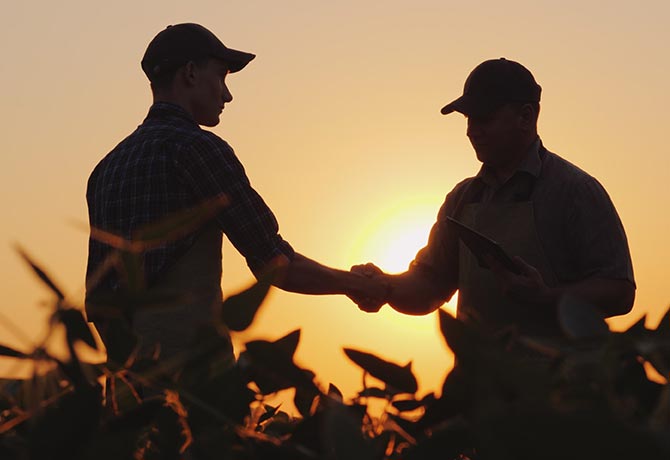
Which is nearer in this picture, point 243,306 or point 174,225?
point 174,225

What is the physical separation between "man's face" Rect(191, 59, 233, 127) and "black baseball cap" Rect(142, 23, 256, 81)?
5cm

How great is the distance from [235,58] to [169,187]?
813mm

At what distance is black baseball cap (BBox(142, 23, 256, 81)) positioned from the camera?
4.41 m

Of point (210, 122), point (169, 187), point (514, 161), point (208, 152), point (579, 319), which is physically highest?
point (514, 161)

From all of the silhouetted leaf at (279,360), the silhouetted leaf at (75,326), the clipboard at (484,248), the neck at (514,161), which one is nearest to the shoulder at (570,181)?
the neck at (514,161)

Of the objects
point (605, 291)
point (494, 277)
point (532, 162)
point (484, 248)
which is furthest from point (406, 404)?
point (532, 162)

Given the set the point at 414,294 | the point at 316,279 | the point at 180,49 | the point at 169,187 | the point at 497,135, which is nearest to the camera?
the point at 169,187

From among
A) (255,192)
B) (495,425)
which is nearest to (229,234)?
(255,192)

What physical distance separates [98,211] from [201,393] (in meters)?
3.50

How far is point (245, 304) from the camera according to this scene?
0.75 m

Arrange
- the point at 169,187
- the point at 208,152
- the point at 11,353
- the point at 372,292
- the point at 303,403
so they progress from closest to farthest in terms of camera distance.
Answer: the point at 11,353, the point at 303,403, the point at 169,187, the point at 208,152, the point at 372,292

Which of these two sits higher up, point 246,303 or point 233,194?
point 233,194

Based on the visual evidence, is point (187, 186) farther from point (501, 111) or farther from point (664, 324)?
point (664, 324)

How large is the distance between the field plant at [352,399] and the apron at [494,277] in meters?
3.41
